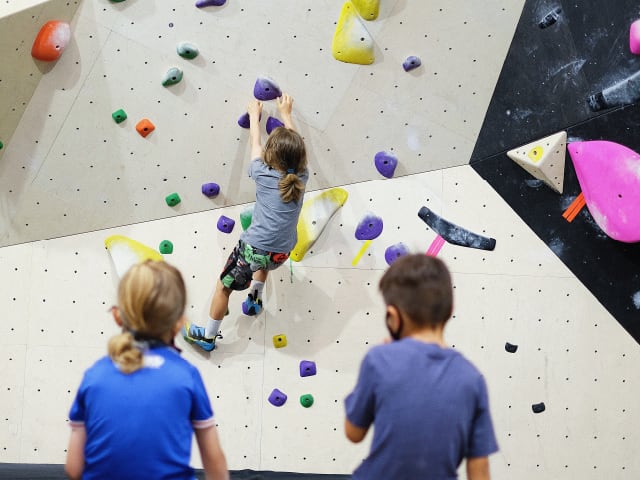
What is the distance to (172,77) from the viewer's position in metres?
2.89

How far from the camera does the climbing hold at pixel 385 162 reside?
2969mm

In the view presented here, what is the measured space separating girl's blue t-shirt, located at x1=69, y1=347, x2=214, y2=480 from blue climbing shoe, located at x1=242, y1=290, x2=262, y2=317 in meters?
1.35

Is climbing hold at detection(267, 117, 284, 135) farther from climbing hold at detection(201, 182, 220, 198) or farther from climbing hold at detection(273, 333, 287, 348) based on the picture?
climbing hold at detection(273, 333, 287, 348)

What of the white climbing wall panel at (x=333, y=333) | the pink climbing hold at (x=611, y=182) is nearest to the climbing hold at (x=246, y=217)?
the white climbing wall panel at (x=333, y=333)

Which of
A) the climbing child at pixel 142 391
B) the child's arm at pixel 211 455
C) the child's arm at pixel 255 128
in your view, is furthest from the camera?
the child's arm at pixel 255 128

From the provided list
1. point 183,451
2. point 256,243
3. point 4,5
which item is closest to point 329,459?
point 256,243

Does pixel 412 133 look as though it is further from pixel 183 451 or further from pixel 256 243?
pixel 183 451

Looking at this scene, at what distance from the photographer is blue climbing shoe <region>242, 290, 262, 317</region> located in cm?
293

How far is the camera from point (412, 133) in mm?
2977

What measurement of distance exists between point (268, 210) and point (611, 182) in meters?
1.23

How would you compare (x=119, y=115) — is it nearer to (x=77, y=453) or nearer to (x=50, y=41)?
(x=50, y=41)

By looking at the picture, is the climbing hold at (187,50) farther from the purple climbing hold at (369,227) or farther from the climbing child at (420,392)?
the climbing child at (420,392)

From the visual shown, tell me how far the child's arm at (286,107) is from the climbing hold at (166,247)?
597 millimetres

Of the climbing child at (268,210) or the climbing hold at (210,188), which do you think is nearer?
the climbing child at (268,210)
